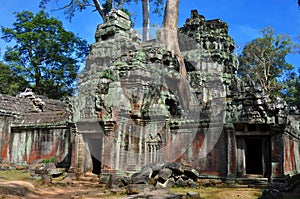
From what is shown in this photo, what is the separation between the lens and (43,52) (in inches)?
1135

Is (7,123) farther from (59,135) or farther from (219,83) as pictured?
(219,83)

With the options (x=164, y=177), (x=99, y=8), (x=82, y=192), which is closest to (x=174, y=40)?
(x=99, y=8)

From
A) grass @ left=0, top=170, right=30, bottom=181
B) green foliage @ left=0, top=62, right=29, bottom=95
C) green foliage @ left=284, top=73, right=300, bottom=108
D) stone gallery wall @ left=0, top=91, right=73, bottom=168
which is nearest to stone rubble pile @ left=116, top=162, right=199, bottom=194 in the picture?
grass @ left=0, top=170, right=30, bottom=181

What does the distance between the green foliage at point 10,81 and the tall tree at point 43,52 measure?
456 mm

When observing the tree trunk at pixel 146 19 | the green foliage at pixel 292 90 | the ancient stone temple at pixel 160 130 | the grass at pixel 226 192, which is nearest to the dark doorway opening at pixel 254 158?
the ancient stone temple at pixel 160 130

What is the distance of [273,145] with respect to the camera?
1045 centimetres

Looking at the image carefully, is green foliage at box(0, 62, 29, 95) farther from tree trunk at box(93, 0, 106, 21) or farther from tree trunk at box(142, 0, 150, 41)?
tree trunk at box(142, 0, 150, 41)

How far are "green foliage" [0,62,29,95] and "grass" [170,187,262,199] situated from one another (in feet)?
72.9

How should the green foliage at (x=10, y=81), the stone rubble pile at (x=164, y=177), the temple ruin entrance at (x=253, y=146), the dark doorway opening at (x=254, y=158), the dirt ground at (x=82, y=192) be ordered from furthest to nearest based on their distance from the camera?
the green foliage at (x=10, y=81)
the dark doorway opening at (x=254, y=158)
the temple ruin entrance at (x=253, y=146)
the stone rubble pile at (x=164, y=177)
the dirt ground at (x=82, y=192)

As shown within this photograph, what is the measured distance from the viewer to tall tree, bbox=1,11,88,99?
28297 millimetres

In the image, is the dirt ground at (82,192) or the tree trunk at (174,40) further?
the tree trunk at (174,40)

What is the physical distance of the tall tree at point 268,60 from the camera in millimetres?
31169

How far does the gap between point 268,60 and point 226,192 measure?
82.6 feet

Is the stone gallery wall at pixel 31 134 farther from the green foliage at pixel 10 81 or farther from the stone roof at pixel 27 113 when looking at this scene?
the green foliage at pixel 10 81
